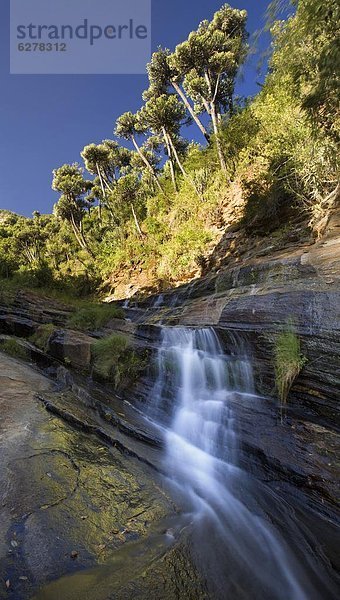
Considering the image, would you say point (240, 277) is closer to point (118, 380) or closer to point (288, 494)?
point (118, 380)

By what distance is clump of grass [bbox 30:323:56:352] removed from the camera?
11.1 m

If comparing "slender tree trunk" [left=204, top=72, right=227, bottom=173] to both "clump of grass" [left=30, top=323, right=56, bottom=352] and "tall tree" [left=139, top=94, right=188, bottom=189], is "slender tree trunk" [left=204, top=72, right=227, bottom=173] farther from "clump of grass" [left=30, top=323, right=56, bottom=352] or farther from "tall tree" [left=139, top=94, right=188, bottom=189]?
"clump of grass" [left=30, top=323, right=56, bottom=352]

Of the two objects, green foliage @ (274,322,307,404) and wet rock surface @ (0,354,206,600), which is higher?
green foliage @ (274,322,307,404)

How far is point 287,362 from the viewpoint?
6.05 m

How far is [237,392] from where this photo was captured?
272 inches

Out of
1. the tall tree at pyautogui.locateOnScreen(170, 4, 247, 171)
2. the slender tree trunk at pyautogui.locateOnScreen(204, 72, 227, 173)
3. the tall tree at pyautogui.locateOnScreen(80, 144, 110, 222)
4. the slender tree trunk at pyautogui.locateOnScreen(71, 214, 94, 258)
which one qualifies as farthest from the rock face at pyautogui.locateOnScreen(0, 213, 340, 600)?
the tall tree at pyautogui.locateOnScreen(80, 144, 110, 222)

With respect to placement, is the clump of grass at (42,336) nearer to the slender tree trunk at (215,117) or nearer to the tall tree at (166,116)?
the slender tree trunk at (215,117)

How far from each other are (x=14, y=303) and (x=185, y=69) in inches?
762

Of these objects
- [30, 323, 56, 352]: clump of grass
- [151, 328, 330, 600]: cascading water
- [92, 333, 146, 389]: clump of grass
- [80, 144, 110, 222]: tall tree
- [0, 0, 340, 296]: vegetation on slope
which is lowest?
[151, 328, 330, 600]: cascading water

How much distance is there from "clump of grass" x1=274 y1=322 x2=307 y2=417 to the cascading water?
0.67 meters

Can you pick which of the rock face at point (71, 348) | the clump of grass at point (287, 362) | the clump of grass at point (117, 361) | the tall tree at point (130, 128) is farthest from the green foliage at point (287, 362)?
the tall tree at point (130, 128)

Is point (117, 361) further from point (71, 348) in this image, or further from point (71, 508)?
point (71, 508)

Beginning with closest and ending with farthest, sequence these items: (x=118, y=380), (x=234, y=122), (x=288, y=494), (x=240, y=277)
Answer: (x=288, y=494)
(x=118, y=380)
(x=240, y=277)
(x=234, y=122)

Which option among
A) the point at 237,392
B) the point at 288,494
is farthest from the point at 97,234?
the point at 288,494
